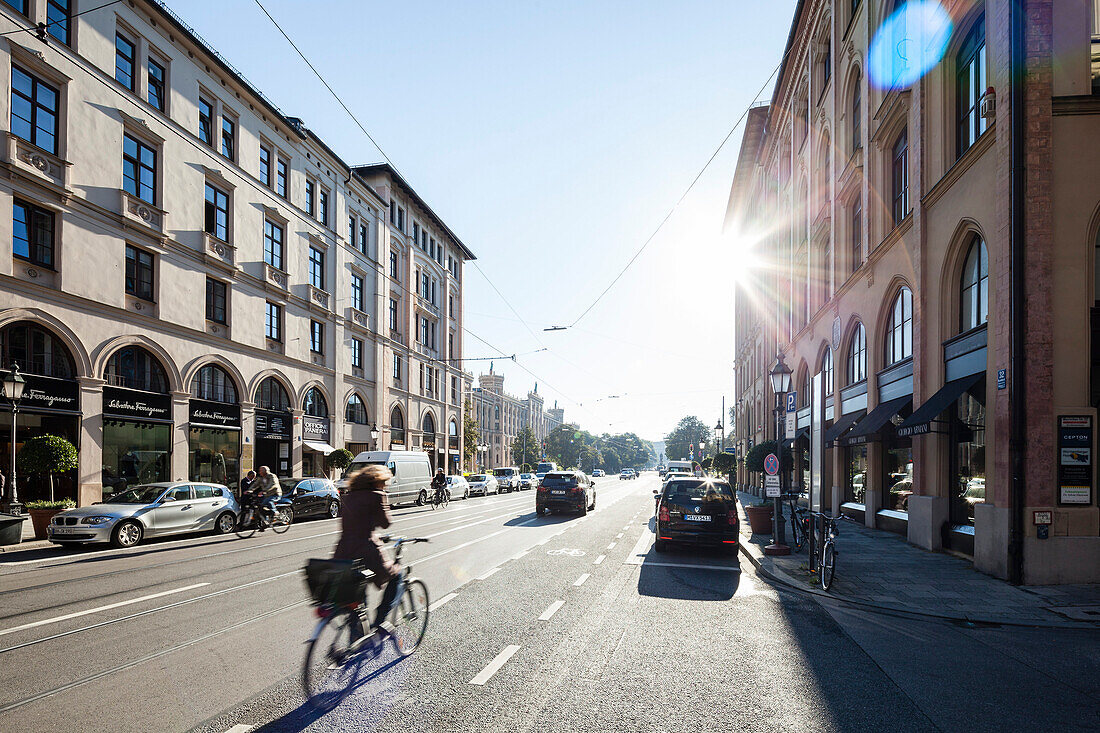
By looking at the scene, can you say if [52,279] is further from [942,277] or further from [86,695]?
[942,277]

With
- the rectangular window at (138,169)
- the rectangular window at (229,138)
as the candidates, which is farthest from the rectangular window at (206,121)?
the rectangular window at (138,169)

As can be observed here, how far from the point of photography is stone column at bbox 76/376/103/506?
751 inches

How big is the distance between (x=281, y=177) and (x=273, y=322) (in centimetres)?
711

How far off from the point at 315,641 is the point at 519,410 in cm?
13327

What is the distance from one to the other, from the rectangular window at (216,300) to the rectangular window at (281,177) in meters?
6.22

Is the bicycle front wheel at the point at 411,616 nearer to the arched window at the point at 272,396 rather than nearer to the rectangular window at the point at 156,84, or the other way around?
the rectangular window at the point at 156,84

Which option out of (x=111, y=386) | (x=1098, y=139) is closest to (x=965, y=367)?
(x=1098, y=139)

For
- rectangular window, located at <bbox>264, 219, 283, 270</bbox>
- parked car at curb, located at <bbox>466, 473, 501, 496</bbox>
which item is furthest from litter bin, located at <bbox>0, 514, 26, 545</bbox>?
parked car at curb, located at <bbox>466, 473, 501, 496</bbox>

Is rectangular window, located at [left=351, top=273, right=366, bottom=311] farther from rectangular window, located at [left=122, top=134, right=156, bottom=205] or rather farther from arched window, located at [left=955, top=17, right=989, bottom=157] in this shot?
arched window, located at [left=955, top=17, right=989, bottom=157]

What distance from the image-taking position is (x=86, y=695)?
5.00m

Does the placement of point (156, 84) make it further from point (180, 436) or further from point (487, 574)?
point (487, 574)

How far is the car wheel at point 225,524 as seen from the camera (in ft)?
54.8

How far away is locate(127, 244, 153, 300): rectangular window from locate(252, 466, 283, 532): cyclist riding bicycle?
914 cm

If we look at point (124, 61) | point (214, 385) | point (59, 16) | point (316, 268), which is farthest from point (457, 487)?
point (59, 16)
